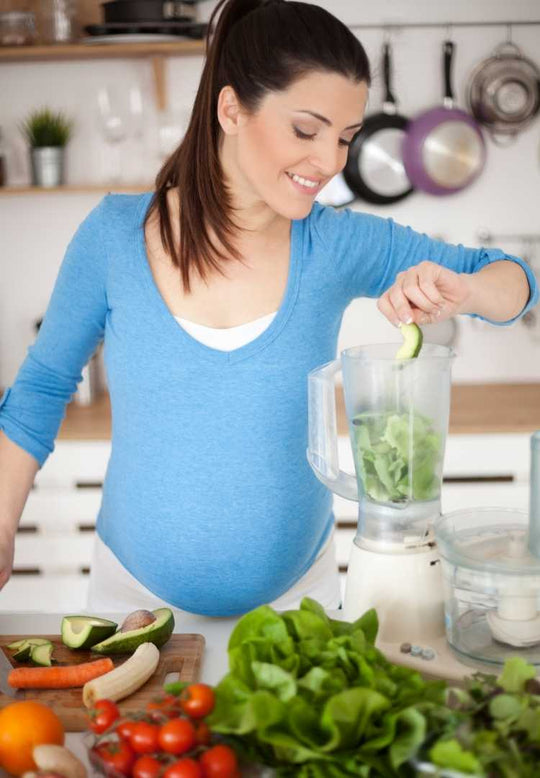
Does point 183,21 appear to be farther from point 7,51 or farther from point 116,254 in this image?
point 116,254

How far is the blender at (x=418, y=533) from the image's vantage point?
992mm

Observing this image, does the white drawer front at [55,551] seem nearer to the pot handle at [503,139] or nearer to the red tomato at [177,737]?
the pot handle at [503,139]

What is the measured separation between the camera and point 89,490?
8.57ft

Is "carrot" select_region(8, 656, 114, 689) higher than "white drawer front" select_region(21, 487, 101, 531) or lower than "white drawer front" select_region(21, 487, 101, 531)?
higher

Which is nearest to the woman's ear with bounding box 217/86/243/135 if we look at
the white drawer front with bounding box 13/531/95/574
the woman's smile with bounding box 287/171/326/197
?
the woman's smile with bounding box 287/171/326/197

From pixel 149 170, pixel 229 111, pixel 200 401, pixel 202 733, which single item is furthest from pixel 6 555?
pixel 149 170

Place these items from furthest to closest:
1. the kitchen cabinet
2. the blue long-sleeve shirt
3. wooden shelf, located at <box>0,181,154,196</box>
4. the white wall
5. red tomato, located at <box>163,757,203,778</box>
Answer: the white wall, wooden shelf, located at <box>0,181,154,196</box>, the kitchen cabinet, the blue long-sleeve shirt, red tomato, located at <box>163,757,203,778</box>

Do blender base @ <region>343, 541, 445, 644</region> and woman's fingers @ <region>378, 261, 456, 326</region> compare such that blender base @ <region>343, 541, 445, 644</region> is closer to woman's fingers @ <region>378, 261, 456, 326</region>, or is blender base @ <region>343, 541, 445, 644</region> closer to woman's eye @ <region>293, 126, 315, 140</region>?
woman's fingers @ <region>378, 261, 456, 326</region>

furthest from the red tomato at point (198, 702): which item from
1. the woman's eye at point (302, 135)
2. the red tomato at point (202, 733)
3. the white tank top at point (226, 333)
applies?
the woman's eye at point (302, 135)

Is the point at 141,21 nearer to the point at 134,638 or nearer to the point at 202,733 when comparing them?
the point at 134,638

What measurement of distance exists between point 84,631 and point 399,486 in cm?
40

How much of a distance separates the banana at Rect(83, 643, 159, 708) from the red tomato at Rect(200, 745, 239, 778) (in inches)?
8.6

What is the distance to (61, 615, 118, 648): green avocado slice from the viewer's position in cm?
113

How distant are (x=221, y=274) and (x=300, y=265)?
0.11 m
